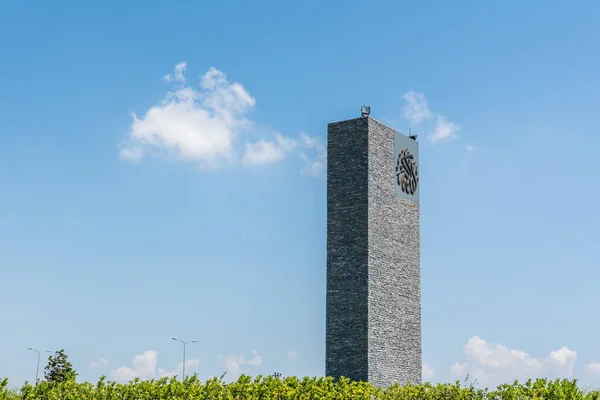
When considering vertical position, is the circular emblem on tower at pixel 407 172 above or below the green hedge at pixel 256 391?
above

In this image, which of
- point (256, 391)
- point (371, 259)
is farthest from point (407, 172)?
point (256, 391)

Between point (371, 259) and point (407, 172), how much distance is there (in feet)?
12.3

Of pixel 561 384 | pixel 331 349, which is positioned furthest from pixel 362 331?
pixel 561 384

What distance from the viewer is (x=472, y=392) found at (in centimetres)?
1630

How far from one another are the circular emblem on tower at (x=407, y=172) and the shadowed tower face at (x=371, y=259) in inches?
1.4

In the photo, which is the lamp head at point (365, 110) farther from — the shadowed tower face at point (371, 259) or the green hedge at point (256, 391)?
the green hedge at point (256, 391)

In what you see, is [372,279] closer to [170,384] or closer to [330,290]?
[330,290]

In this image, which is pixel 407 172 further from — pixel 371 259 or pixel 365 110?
pixel 371 259

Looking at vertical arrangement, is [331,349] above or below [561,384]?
above

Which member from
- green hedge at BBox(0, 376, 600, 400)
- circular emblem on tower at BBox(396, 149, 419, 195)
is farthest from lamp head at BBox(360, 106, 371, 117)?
green hedge at BBox(0, 376, 600, 400)

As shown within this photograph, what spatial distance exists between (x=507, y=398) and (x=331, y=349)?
7.49 m

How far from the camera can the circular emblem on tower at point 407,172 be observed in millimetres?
24078

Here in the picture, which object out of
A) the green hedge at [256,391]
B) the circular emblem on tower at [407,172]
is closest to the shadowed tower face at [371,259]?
the circular emblem on tower at [407,172]

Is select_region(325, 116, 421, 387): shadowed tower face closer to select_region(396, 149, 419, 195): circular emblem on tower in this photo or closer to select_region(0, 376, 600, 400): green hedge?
select_region(396, 149, 419, 195): circular emblem on tower
